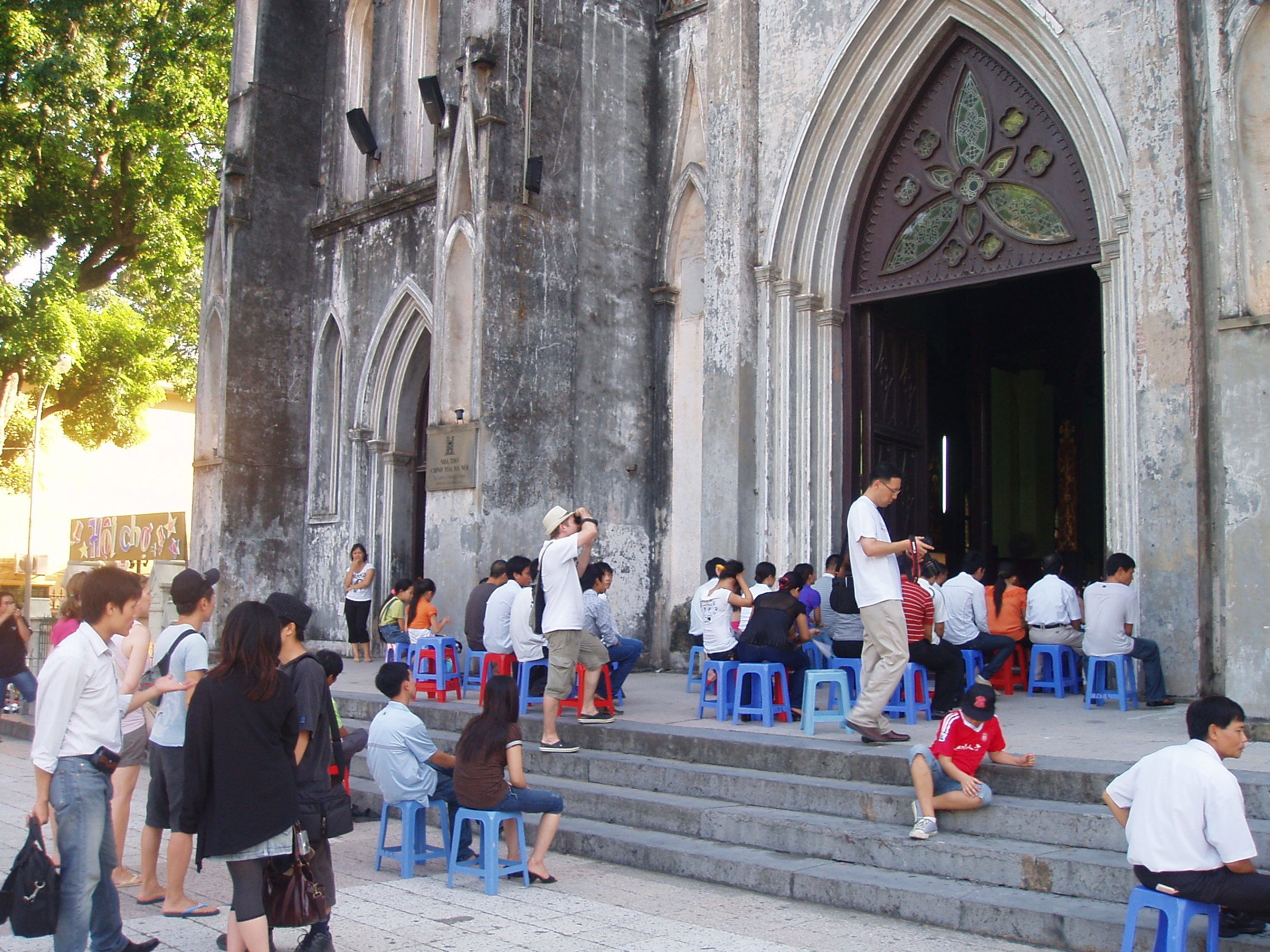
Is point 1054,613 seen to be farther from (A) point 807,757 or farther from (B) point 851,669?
(A) point 807,757

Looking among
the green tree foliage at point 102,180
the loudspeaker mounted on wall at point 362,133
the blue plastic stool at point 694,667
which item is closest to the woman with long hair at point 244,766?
the blue plastic stool at point 694,667

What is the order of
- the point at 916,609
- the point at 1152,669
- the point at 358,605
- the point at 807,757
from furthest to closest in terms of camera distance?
the point at 358,605 < the point at 1152,669 < the point at 916,609 < the point at 807,757

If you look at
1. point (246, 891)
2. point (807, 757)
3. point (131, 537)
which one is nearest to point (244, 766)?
point (246, 891)

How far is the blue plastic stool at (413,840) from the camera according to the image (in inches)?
251

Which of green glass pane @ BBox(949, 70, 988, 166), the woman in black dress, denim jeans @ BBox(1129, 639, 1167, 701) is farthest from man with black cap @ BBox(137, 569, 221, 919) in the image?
green glass pane @ BBox(949, 70, 988, 166)

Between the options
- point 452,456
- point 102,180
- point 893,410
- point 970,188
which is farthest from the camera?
point 102,180

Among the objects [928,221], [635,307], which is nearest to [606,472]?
[635,307]

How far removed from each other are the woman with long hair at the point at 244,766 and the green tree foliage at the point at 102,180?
56.6ft

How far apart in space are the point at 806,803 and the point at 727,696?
219cm

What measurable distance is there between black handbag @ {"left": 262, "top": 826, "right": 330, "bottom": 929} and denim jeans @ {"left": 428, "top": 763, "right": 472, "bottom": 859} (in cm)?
173

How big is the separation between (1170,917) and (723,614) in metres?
4.83

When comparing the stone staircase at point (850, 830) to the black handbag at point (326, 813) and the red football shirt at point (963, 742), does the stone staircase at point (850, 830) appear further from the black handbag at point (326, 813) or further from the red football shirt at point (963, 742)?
the black handbag at point (326, 813)

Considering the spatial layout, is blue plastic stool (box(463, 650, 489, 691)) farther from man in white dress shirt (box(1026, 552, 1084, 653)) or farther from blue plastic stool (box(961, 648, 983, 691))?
man in white dress shirt (box(1026, 552, 1084, 653))

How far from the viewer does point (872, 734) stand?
22.6 feet
